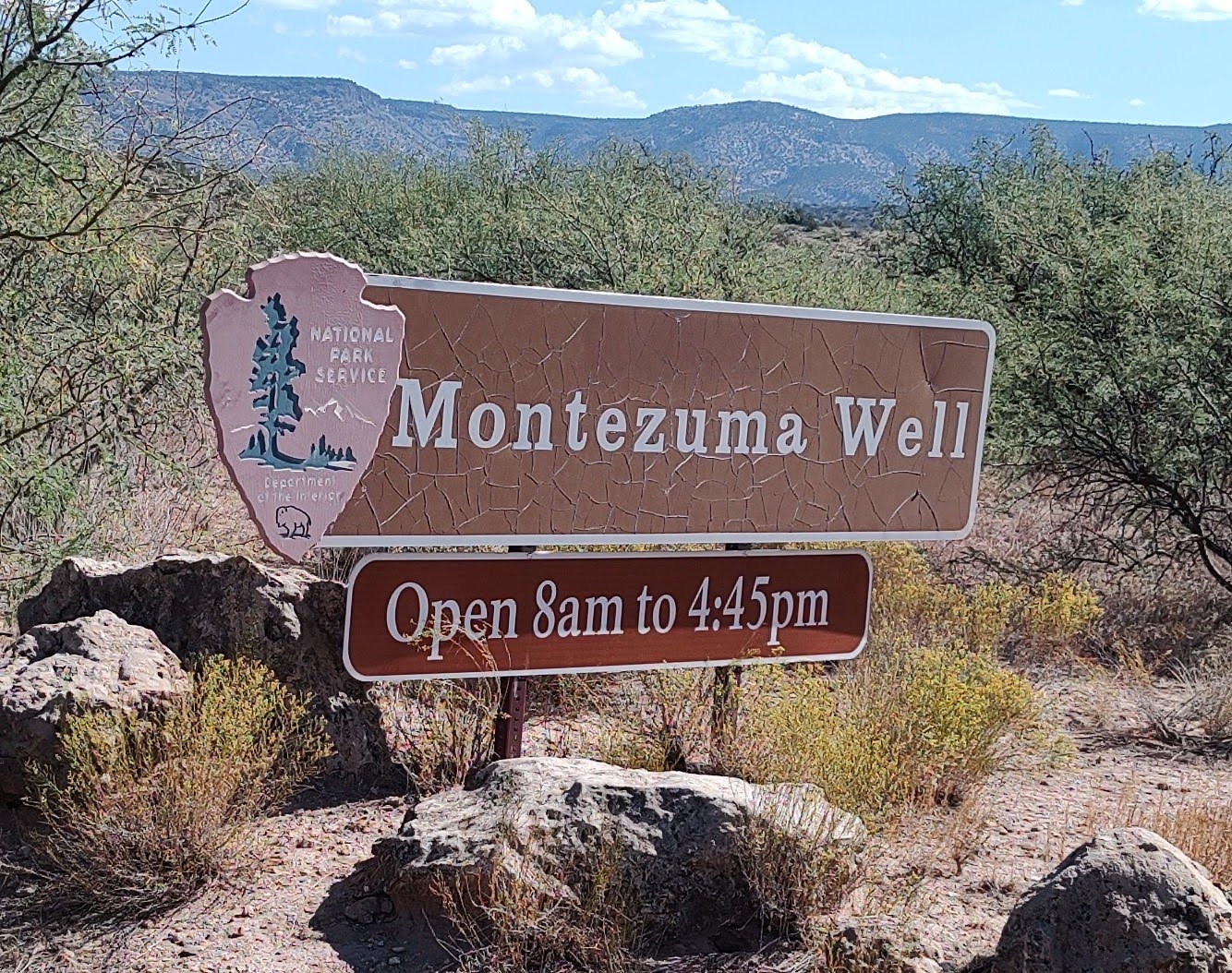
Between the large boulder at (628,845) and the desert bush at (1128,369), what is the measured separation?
18.9 ft

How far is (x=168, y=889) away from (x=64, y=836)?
0.36m

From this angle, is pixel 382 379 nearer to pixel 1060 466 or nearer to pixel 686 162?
pixel 1060 466

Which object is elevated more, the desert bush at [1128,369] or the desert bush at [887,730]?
the desert bush at [1128,369]

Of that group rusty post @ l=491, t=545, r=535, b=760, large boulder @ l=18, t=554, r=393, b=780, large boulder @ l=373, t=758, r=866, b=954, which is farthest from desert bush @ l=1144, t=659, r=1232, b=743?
large boulder @ l=18, t=554, r=393, b=780

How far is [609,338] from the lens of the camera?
4.29m

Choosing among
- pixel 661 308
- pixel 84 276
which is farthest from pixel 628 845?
pixel 84 276

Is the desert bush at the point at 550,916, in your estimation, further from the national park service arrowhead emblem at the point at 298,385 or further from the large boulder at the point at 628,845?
the national park service arrowhead emblem at the point at 298,385

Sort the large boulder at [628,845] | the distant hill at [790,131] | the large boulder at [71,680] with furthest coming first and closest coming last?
the distant hill at [790,131] → the large boulder at [71,680] → the large boulder at [628,845]

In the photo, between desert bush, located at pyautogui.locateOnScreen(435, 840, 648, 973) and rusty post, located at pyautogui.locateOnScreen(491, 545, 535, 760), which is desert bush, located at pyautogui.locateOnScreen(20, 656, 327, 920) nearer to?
rusty post, located at pyautogui.locateOnScreen(491, 545, 535, 760)

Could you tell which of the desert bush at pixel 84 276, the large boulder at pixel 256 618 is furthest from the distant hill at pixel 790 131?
the large boulder at pixel 256 618

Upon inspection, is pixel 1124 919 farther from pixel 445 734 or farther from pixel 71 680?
pixel 71 680

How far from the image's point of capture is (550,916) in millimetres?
3564

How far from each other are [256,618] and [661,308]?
1777 mm

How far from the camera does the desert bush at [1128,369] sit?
28.2ft
